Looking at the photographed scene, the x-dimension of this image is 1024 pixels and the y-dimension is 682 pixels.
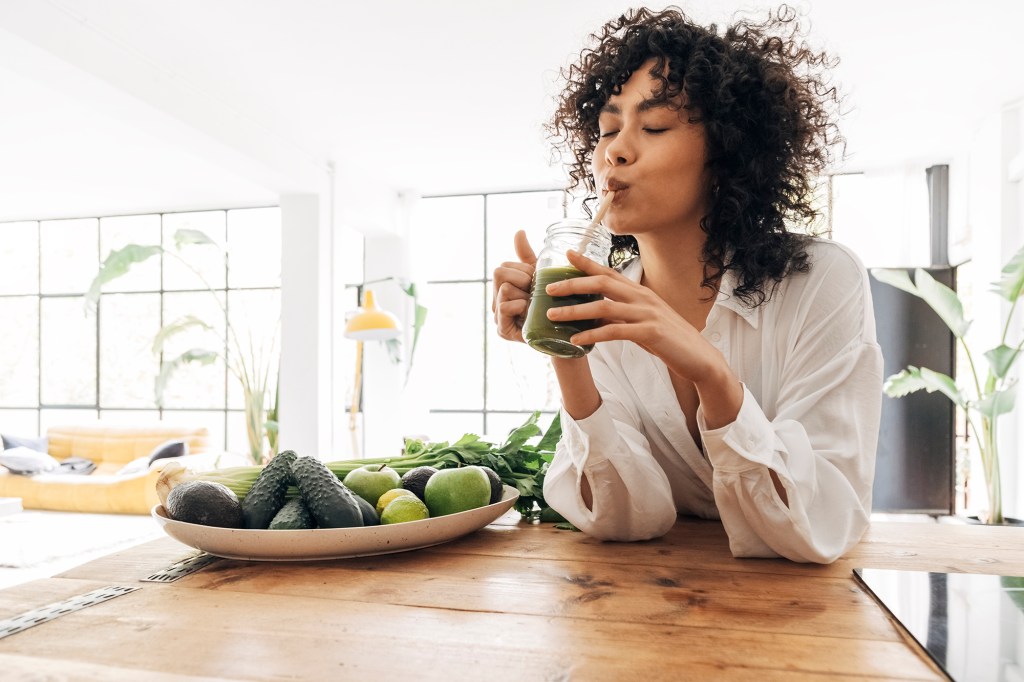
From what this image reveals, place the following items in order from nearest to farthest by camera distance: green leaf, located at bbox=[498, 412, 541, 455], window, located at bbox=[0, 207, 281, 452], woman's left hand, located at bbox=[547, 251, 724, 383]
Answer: woman's left hand, located at bbox=[547, 251, 724, 383] < green leaf, located at bbox=[498, 412, 541, 455] < window, located at bbox=[0, 207, 281, 452]

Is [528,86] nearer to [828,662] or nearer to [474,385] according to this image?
[474,385]

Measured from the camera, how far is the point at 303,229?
6.16 m

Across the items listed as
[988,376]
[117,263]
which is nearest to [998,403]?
[988,376]

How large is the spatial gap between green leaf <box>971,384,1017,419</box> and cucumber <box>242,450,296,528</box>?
5.12m

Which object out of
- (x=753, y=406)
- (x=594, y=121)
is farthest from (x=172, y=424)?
(x=753, y=406)

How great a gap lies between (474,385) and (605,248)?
7.27 m

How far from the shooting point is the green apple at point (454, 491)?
1.07m

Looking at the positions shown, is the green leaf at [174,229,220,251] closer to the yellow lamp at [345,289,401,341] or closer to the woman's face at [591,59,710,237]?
the yellow lamp at [345,289,401,341]

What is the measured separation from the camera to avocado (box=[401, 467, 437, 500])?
1124 mm

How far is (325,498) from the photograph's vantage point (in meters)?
0.96

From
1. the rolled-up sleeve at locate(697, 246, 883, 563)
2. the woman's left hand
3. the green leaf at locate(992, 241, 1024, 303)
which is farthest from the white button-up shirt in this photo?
the green leaf at locate(992, 241, 1024, 303)

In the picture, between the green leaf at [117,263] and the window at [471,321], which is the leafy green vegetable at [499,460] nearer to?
the green leaf at [117,263]

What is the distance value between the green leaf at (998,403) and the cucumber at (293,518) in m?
5.12

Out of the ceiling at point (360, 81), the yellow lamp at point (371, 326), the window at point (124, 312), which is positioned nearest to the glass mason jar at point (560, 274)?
the ceiling at point (360, 81)
